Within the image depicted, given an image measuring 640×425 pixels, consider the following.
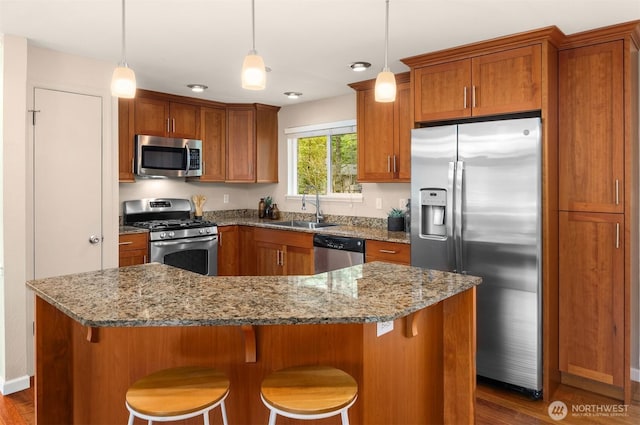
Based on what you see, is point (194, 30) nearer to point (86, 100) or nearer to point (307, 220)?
point (86, 100)

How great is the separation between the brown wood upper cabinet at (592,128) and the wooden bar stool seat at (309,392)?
2.20 m

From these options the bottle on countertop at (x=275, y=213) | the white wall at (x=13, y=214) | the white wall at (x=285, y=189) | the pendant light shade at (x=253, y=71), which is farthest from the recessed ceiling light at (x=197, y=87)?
the pendant light shade at (x=253, y=71)

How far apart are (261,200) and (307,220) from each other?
2.67 feet

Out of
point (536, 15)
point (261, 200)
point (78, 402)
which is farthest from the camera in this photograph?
point (261, 200)

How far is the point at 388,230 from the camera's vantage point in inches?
165

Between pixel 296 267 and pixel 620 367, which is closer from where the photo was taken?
pixel 620 367

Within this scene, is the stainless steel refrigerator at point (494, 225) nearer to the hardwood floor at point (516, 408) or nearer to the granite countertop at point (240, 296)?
the hardwood floor at point (516, 408)

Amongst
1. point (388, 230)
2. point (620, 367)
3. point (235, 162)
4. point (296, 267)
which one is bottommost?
→ point (620, 367)

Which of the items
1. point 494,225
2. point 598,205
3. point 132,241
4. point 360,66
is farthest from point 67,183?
point 598,205

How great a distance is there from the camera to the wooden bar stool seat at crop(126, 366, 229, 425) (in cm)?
149

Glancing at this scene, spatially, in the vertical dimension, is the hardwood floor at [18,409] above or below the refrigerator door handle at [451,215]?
below

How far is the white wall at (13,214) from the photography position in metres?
2.91

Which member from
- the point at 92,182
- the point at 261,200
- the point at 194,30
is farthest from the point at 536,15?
the point at 261,200

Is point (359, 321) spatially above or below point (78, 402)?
above
